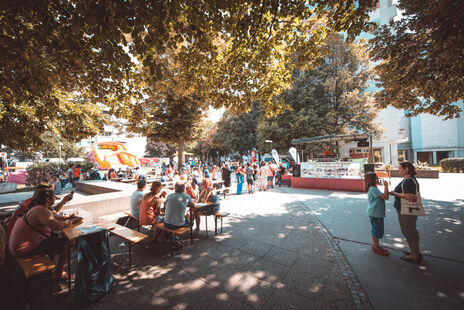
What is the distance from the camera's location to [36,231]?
9.39 ft

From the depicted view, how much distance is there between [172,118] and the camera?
13.0 meters

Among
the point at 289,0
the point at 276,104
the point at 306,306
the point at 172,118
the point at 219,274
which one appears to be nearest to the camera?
the point at 306,306

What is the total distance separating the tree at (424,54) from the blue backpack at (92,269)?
29.0 feet

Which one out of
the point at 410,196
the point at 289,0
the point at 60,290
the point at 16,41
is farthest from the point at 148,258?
the point at 289,0

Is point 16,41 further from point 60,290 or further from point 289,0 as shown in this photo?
point 289,0

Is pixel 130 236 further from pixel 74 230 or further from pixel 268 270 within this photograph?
pixel 268 270

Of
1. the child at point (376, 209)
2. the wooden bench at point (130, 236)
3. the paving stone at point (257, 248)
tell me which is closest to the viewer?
the wooden bench at point (130, 236)

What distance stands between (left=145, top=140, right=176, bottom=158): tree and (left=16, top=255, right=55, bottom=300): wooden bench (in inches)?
1661

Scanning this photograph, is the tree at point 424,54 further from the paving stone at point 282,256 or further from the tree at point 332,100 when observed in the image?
the tree at point 332,100

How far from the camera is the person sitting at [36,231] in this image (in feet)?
9.08

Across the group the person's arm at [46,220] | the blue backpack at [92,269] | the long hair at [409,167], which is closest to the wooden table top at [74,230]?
the person's arm at [46,220]

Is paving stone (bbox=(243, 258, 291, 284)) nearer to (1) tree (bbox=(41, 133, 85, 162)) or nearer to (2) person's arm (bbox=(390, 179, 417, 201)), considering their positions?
(2) person's arm (bbox=(390, 179, 417, 201))

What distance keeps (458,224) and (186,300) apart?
750cm

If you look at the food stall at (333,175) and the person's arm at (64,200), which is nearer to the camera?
the person's arm at (64,200)
